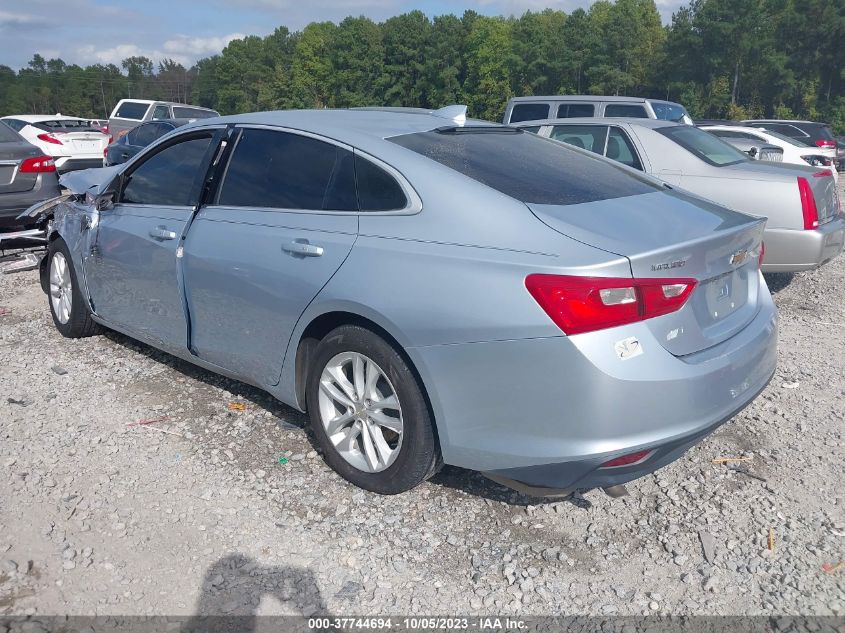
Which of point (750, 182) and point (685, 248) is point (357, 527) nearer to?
point (685, 248)

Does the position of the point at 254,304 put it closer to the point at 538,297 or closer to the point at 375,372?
the point at 375,372

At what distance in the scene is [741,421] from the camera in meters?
4.17

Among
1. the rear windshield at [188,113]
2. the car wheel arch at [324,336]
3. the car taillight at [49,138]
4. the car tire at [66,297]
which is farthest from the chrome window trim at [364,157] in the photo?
the rear windshield at [188,113]

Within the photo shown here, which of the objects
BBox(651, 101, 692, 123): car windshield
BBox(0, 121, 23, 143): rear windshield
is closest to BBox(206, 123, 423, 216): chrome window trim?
BBox(0, 121, 23, 143): rear windshield

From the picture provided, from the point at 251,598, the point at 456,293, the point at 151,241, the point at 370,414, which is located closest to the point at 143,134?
the point at 151,241

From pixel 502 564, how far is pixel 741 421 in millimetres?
1952

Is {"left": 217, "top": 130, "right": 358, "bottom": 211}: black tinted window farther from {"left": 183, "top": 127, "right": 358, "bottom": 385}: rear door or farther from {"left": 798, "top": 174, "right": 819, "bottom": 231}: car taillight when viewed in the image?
{"left": 798, "top": 174, "right": 819, "bottom": 231}: car taillight

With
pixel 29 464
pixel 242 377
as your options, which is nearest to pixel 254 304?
pixel 242 377

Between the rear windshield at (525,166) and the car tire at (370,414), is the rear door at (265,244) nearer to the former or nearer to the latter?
the car tire at (370,414)

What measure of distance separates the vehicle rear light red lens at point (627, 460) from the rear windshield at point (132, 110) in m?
20.3

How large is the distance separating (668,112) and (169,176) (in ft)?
33.4

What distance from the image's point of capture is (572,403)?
8.66 feet

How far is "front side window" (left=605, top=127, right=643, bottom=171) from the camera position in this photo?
721 centimetres

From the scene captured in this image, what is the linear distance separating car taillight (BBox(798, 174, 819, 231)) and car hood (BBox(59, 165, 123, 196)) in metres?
5.36
